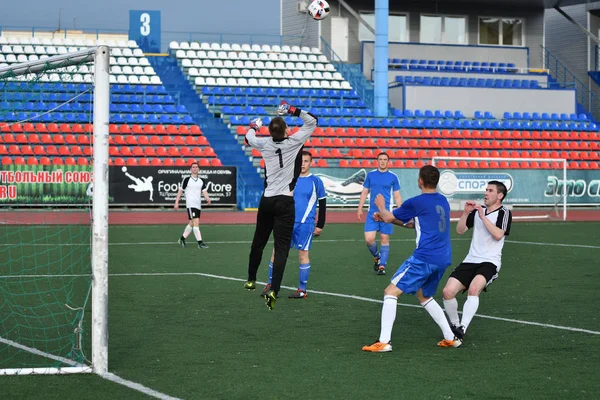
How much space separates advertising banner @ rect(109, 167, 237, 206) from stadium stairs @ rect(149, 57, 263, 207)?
126 cm

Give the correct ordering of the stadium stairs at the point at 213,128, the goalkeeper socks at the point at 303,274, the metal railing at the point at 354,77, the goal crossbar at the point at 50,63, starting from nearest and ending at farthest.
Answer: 1. the goal crossbar at the point at 50,63
2. the goalkeeper socks at the point at 303,274
3. the stadium stairs at the point at 213,128
4. the metal railing at the point at 354,77

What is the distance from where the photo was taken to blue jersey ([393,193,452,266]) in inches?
302

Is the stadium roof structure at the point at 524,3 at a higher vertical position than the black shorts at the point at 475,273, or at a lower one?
higher

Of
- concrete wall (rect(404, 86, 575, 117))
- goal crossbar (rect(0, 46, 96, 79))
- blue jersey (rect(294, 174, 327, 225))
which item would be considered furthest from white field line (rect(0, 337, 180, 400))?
concrete wall (rect(404, 86, 575, 117))

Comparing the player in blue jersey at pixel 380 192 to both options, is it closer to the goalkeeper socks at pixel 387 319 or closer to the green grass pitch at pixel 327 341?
the green grass pitch at pixel 327 341

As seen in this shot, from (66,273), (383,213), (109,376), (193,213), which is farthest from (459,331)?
(193,213)

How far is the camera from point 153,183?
99.9 ft

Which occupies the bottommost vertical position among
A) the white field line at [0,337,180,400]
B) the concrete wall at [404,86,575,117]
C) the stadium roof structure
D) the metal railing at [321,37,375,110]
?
the white field line at [0,337,180,400]

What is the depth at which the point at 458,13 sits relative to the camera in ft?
145

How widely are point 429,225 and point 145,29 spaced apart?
34924mm

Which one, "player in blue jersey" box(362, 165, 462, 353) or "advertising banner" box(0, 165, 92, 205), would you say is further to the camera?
"advertising banner" box(0, 165, 92, 205)

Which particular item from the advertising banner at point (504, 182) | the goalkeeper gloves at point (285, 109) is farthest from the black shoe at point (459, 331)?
the advertising banner at point (504, 182)

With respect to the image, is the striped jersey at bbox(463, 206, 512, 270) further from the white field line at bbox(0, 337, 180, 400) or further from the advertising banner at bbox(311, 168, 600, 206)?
the advertising banner at bbox(311, 168, 600, 206)

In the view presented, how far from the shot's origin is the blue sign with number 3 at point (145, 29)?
133ft
